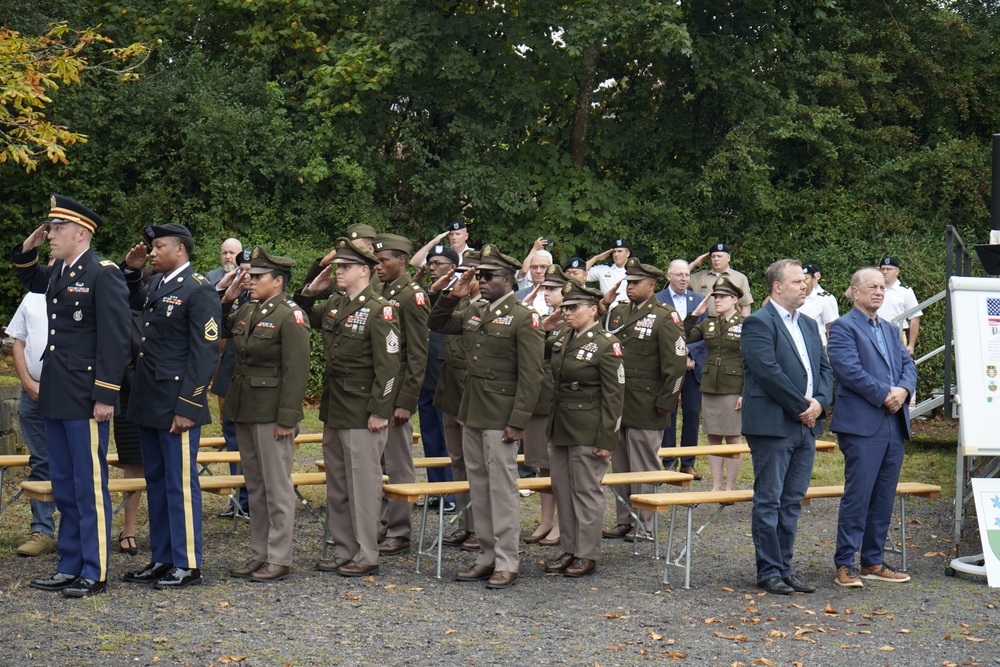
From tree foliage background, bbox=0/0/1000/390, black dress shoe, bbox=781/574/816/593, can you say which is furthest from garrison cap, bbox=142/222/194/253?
tree foliage background, bbox=0/0/1000/390

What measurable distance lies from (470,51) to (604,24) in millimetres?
2167

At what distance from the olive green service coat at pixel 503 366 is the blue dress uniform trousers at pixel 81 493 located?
2188 millimetres

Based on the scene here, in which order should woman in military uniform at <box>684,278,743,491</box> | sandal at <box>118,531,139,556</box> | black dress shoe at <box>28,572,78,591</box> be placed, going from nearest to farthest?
black dress shoe at <box>28,572,78,591</box> → sandal at <box>118,531,139,556</box> → woman in military uniform at <box>684,278,743,491</box>

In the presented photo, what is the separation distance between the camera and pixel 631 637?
6.32 meters

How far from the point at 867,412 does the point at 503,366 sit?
7.38 ft

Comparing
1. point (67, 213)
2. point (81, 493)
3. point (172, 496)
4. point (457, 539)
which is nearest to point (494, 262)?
point (457, 539)

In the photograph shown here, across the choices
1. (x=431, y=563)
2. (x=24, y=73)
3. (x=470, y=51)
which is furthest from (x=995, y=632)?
(x=470, y=51)

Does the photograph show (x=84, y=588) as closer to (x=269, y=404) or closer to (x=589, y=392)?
(x=269, y=404)

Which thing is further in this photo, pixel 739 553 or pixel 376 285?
pixel 739 553

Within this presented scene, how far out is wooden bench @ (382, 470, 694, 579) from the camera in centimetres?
768

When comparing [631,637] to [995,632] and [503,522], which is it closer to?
[503,522]

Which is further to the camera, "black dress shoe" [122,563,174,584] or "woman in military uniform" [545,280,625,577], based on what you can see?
"woman in military uniform" [545,280,625,577]

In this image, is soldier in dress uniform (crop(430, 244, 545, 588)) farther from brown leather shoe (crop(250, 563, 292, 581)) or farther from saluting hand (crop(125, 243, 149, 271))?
saluting hand (crop(125, 243, 149, 271))

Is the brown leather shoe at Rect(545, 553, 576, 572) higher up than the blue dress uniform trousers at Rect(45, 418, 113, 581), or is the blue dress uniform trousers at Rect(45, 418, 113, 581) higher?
the blue dress uniform trousers at Rect(45, 418, 113, 581)
